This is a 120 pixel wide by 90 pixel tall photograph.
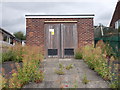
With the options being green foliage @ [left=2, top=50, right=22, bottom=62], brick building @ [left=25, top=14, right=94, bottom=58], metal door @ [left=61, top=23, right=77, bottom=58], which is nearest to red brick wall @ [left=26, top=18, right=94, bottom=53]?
brick building @ [left=25, top=14, right=94, bottom=58]

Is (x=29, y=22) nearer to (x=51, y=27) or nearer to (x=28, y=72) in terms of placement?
(x=51, y=27)

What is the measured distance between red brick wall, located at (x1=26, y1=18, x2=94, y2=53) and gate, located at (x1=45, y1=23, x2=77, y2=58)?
0.38 meters

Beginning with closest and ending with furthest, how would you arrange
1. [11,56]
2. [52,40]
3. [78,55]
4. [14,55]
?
[14,55], [11,56], [78,55], [52,40]

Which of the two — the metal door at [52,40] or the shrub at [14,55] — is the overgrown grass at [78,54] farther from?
the shrub at [14,55]

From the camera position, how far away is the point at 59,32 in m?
10.5

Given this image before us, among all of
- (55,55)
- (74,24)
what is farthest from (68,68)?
(74,24)

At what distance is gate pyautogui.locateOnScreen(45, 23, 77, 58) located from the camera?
10.5m

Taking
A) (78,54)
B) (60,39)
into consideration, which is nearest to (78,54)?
(78,54)

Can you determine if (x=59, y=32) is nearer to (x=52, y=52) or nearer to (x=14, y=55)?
(x=52, y=52)

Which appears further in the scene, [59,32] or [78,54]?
[59,32]

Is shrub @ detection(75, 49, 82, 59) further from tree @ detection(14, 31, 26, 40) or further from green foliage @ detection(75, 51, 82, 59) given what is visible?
tree @ detection(14, 31, 26, 40)

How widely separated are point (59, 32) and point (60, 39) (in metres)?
0.51

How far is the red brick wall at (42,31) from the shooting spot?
10648mm

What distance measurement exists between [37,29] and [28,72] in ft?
20.6
